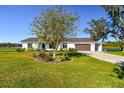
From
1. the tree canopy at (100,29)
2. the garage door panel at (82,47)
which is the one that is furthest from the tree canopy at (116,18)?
the garage door panel at (82,47)

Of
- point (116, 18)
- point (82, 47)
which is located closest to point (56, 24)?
point (116, 18)

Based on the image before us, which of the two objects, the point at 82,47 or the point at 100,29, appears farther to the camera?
the point at 82,47

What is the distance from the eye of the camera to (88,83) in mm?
10758

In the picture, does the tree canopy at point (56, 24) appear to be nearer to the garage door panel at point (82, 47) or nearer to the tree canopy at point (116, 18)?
the tree canopy at point (116, 18)

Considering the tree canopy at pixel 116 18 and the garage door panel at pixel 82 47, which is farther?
the garage door panel at pixel 82 47

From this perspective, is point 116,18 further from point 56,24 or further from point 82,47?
point 82,47

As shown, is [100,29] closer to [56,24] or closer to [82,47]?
[56,24]

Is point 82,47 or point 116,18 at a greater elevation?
point 116,18

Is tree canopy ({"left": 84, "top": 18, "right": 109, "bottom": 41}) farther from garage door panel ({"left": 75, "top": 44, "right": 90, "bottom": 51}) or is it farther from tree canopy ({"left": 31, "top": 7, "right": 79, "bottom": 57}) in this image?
garage door panel ({"left": 75, "top": 44, "right": 90, "bottom": 51})

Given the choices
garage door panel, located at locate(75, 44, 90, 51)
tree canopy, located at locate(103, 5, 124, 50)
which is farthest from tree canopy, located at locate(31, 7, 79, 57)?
garage door panel, located at locate(75, 44, 90, 51)

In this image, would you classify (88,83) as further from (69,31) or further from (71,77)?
(69,31)

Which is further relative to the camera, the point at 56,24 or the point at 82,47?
the point at 82,47

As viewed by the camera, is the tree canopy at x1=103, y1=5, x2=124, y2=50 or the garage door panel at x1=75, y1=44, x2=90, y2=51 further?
the garage door panel at x1=75, y1=44, x2=90, y2=51
